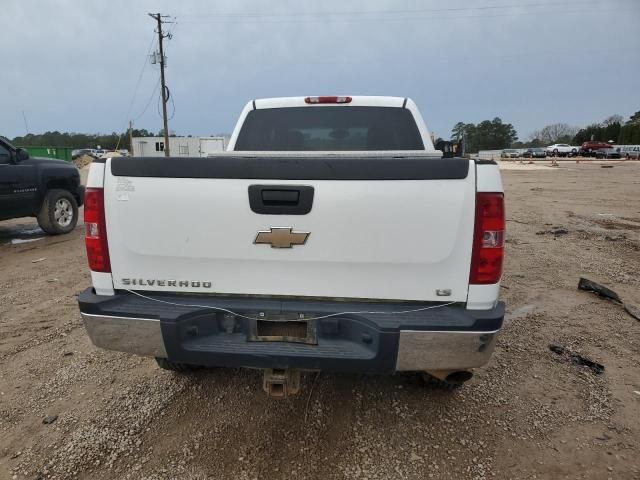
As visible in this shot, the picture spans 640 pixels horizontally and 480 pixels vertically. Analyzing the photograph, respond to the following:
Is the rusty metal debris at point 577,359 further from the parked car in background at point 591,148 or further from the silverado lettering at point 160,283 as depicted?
the parked car in background at point 591,148

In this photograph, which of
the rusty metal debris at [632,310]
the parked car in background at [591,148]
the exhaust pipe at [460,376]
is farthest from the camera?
the parked car in background at [591,148]

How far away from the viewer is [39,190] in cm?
791

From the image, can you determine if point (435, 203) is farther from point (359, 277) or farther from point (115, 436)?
point (115, 436)

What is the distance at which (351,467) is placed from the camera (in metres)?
2.44

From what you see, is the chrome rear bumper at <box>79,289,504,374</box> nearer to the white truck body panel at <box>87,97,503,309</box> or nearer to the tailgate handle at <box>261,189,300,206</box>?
the white truck body panel at <box>87,97,503,309</box>

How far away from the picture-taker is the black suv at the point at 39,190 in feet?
24.3

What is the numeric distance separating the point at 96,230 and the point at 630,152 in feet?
206

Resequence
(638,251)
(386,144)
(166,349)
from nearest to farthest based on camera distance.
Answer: (166,349), (386,144), (638,251)

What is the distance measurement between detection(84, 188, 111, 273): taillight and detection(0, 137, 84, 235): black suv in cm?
635

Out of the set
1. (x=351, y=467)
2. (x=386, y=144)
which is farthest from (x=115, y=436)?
(x=386, y=144)

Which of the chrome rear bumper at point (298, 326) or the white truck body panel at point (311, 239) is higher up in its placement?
the white truck body panel at point (311, 239)

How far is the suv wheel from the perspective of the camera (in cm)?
812

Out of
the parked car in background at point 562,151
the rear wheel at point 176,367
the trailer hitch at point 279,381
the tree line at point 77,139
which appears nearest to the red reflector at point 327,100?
the rear wheel at point 176,367

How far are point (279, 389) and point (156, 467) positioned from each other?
2.72 ft
